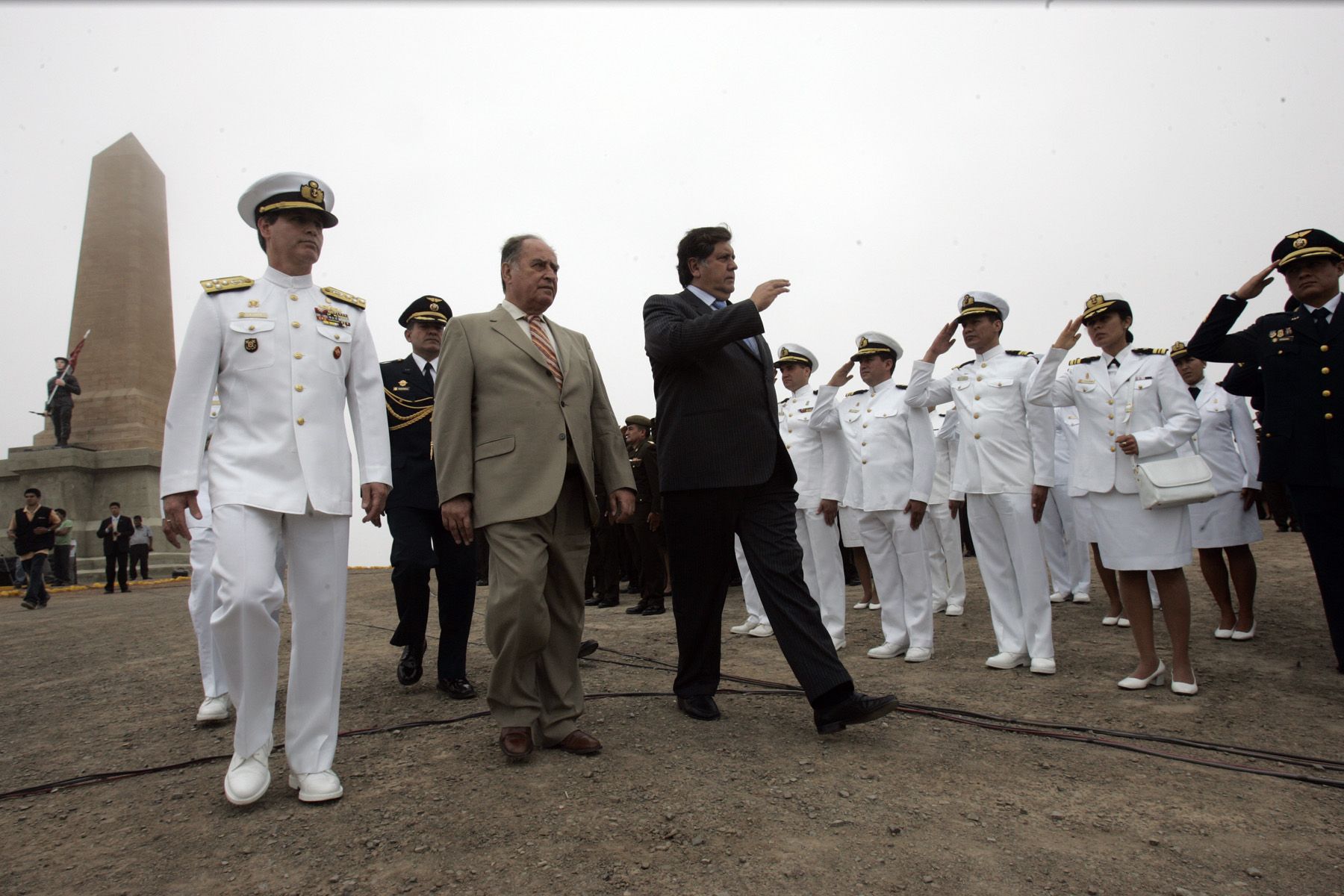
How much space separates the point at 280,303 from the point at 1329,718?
15.4 ft

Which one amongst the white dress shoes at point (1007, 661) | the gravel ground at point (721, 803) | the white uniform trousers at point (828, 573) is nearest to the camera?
the gravel ground at point (721, 803)

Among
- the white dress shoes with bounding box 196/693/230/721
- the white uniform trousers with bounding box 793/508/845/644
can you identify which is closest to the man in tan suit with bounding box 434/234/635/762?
the white dress shoes with bounding box 196/693/230/721

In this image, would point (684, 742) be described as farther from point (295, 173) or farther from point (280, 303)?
point (295, 173)

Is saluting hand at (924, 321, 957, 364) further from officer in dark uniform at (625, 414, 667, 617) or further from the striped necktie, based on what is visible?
officer in dark uniform at (625, 414, 667, 617)

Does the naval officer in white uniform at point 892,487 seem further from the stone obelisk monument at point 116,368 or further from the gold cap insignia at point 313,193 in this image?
the stone obelisk monument at point 116,368

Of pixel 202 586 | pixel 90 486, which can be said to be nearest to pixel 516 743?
pixel 202 586

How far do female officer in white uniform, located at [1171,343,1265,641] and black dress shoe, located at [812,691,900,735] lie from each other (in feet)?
10.6

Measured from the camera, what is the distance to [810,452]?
21.8ft

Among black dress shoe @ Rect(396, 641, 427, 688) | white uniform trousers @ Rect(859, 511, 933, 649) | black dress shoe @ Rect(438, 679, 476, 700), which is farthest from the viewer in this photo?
white uniform trousers @ Rect(859, 511, 933, 649)

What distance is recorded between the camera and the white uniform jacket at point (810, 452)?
602 centimetres

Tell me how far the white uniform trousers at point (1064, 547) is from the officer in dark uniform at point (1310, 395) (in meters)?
3.34

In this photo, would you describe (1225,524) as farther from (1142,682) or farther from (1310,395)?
(1142,682)

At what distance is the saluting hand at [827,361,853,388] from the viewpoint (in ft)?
16.5

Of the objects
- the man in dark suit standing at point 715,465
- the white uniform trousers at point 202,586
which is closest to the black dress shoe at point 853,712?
the man in dark suit standing at point 715,465
